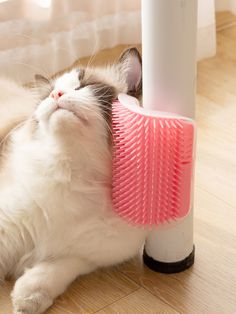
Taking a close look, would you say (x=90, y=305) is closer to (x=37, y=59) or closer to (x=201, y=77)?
(x=37, y=59)

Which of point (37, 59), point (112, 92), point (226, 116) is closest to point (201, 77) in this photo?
point (226, 116)

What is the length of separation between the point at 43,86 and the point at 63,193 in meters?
0.25

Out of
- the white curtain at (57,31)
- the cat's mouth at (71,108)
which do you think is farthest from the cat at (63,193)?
the white curtain at (57,31)

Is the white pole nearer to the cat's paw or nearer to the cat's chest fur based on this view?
the cat's chest fur

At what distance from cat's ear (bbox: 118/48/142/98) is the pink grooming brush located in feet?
0.24

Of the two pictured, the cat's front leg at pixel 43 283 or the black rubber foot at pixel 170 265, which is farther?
the black rubber foot at pixel 170 265

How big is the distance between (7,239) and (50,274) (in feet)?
0.42

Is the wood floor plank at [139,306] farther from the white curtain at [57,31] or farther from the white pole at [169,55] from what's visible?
the white curtain at [57,31]

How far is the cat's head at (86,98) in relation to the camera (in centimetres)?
120

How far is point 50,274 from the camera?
1.29 metres

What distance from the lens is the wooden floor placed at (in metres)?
1.30

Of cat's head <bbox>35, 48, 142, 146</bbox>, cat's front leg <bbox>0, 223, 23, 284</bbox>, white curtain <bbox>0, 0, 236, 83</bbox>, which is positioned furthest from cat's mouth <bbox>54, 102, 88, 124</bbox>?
white curtain <bbox>0, 0, 236, 83</bbox>

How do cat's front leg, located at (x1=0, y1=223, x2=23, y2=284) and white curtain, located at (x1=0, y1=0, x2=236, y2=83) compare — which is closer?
cat's front leg, located at (x1=0, y1=223, x2=23, y2=284)

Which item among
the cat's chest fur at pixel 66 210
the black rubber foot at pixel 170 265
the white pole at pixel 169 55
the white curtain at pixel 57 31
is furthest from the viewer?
the white curtain at pixel 57 31
